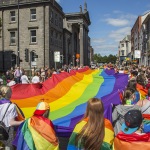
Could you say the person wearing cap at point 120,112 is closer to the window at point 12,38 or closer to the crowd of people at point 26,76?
the crowd of people at point 26,76

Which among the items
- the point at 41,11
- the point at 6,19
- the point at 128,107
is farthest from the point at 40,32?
the point at 128,107

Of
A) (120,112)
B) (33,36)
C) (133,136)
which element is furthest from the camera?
(33,36)

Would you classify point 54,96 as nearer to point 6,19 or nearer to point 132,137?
point 132,137

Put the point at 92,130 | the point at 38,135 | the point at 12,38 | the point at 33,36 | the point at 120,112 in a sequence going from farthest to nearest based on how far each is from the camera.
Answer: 1. the point at 12,38
2. the point at 33,36
3. the point at 120,112
4. the point at 38,135
5. the point at 92,130

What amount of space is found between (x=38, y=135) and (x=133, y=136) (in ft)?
4.88

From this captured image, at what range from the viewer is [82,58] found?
210 feet

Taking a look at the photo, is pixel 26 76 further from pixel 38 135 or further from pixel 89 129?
pixel 89 129

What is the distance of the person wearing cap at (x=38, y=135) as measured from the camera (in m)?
4.05

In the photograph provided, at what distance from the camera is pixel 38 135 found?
13.3ft

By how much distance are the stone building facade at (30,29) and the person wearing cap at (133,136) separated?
3470 centimetres

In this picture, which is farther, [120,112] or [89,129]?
[120,112]

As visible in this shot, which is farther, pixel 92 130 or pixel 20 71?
pixel 20 71

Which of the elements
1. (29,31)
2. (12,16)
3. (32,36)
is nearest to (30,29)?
(29,31)

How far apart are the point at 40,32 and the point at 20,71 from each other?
17475 millimetres
